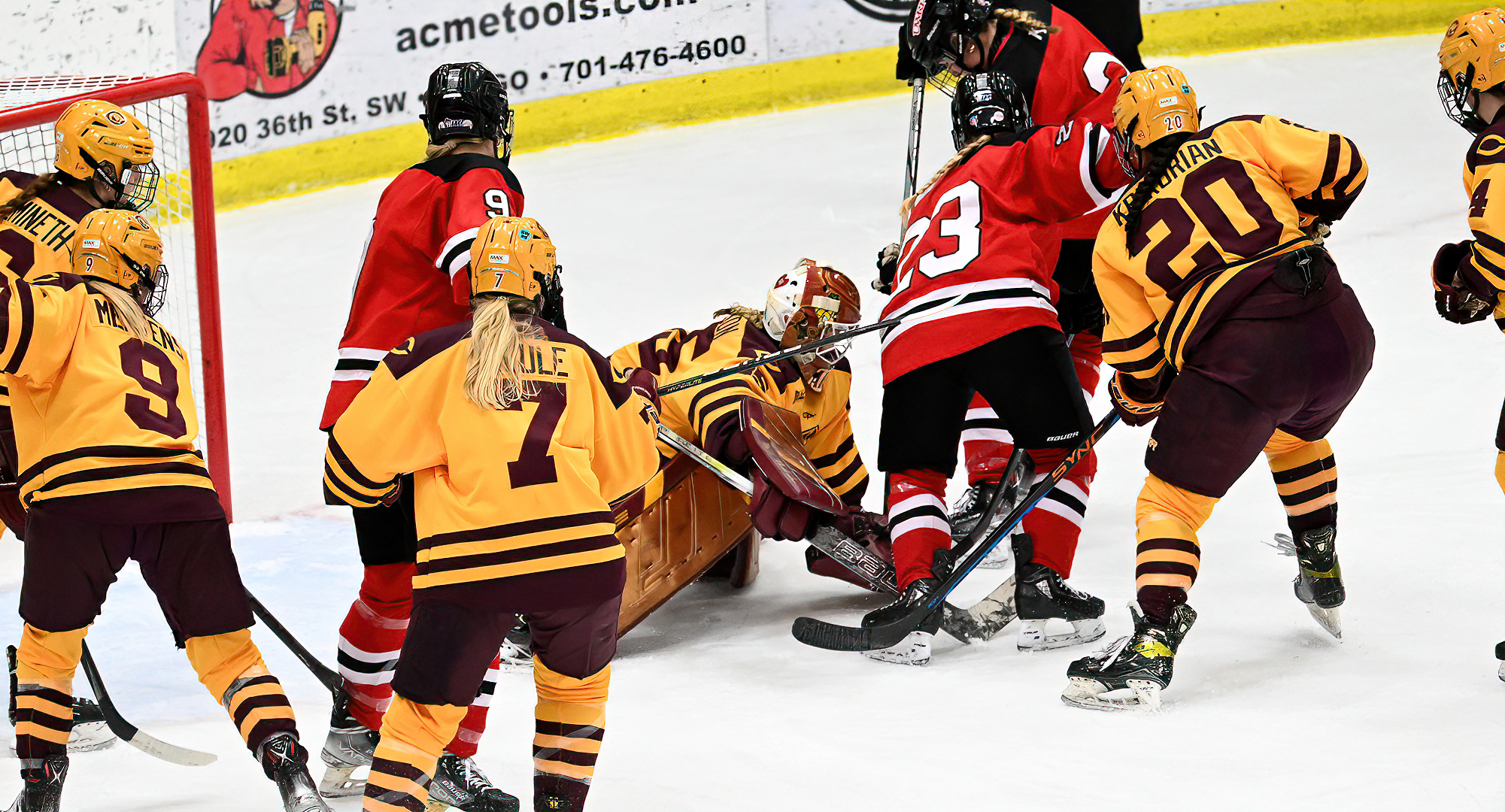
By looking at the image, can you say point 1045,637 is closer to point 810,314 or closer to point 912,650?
point 912,650

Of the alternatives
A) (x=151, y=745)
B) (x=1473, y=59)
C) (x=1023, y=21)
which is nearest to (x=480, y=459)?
(x=151, y=745)

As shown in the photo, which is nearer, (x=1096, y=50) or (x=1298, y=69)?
(x=1096, y=50)

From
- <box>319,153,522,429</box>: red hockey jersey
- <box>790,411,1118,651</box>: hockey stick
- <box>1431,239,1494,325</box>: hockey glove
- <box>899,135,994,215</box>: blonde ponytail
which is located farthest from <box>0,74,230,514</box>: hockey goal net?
<box>1431,239,1494,325</box>: hockey glove

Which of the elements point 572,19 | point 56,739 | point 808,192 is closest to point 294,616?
point 56,739

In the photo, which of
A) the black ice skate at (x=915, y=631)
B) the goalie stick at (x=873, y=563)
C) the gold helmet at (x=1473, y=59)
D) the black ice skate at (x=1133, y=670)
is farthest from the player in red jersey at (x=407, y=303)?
the gold helmet at (x=1473, y=59)

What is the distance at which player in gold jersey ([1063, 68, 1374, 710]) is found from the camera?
8.61 ft

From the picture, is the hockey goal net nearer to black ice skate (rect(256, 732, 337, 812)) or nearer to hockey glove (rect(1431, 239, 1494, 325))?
black ice skate (rect(256, 732, 337, 812))

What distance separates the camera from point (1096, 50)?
373 centimetres

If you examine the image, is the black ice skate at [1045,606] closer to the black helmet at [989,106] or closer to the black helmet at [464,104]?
the black helmet at [989,106]

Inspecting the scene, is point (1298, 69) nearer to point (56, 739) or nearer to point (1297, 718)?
point (1297, 718)

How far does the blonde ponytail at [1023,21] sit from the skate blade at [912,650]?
1503mm

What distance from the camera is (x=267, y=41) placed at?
6969 mm

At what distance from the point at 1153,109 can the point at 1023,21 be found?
Result: 0.98 metres

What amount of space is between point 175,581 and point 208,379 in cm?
206
